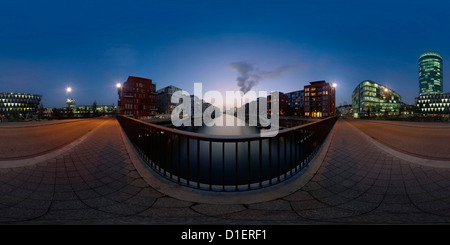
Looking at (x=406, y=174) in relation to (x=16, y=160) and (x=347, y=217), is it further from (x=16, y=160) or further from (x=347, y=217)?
(x=16, y=160)

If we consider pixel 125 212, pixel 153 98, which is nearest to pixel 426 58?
pixel 153 98

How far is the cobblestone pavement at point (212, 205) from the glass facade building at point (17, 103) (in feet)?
489

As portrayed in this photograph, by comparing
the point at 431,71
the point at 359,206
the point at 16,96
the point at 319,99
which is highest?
the point at 431,71

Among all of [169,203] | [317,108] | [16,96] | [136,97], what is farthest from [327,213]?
[16,96]

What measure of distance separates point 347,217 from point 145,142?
5.16 meters

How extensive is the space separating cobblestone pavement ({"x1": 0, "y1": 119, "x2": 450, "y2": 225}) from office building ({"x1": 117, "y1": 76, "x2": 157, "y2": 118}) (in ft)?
174

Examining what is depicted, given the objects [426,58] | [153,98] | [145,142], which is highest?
[426,58]

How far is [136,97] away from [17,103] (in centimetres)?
11197

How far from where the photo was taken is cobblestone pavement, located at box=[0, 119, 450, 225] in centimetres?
222

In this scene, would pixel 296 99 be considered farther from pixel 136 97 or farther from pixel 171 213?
pixel 171 213

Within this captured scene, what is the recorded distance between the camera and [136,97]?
5541 centimetres

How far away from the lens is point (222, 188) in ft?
10.2

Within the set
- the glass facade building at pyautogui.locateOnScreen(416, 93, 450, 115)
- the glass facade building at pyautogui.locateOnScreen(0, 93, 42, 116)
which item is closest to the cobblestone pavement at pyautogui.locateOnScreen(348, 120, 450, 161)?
the glass facade building at pyautogui.locateOnScreen(416, 93, 450, 115)

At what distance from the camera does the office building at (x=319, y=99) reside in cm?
6712
